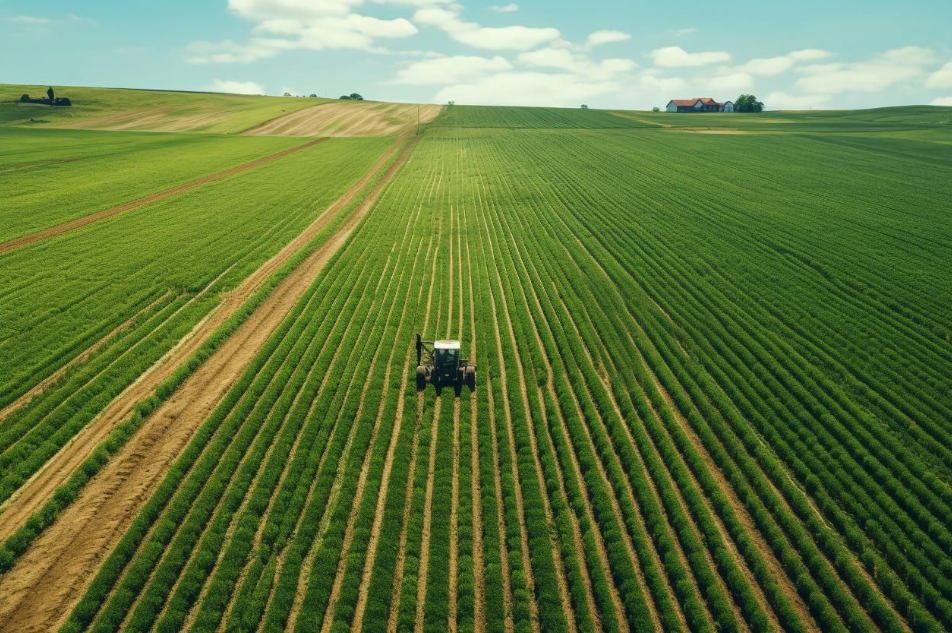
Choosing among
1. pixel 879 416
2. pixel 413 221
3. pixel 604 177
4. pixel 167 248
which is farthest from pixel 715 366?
pixel 604 177

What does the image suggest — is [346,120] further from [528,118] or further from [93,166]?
[93,166]

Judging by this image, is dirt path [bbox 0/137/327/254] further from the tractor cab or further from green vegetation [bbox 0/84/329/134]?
green vegetation [bbox 0/84/329/134]

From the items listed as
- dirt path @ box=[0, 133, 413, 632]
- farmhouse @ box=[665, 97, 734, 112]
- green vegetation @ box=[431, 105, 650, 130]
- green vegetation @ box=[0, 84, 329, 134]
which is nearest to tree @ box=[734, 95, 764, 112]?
farmhouse @ box=[665, 97, 734, 112]

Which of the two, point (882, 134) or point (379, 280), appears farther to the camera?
point (882, 134)

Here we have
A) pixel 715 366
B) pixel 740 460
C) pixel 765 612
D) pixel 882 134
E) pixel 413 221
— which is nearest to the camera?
pixel 765 612

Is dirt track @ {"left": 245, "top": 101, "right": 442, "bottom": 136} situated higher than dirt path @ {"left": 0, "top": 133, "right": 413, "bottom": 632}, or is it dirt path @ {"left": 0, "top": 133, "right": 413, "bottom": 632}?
dirt track @ {"left": 245, "top": 101, "right": 442, "bottom": 136}

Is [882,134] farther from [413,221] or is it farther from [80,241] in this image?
[80,241]

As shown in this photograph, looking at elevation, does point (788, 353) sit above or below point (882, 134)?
below
